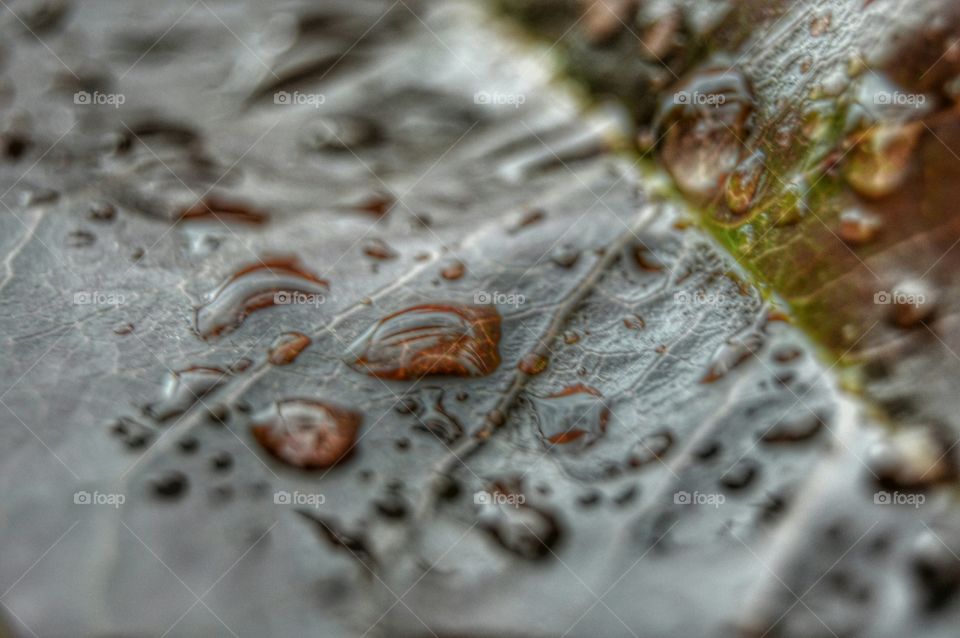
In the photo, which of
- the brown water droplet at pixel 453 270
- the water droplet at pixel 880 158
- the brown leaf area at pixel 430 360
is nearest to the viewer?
the brown leaf area at pixel 430 360

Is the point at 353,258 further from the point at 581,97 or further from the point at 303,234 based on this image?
the point at 581,97

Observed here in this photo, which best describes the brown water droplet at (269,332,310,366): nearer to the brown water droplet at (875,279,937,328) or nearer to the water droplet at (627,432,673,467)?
the water droplet at (627,432,673,467)

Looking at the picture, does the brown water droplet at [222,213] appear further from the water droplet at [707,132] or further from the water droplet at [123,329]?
the water droplet at [707,132]

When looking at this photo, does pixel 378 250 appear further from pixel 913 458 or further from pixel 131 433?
pixel 913 458

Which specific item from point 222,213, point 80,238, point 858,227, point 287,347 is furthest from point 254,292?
point 858,227

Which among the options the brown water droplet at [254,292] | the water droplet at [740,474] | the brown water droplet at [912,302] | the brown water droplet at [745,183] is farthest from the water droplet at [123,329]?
the brown water droplet at [912,302]

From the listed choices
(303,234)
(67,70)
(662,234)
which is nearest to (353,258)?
(303,234)

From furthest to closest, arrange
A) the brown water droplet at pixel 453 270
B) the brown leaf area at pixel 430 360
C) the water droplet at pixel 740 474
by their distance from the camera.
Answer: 1. the brown water droplet at pixel 453 270
2. the water droplet at pixel 740 474
3. the brown leaf area at pixel 430 360
